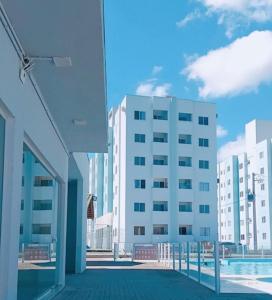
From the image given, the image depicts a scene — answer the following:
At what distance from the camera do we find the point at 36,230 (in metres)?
9.48

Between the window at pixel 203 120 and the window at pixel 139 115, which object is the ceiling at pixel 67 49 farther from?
the window at pixel 203 120

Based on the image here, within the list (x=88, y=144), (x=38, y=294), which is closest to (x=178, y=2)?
(x=88, y=144)

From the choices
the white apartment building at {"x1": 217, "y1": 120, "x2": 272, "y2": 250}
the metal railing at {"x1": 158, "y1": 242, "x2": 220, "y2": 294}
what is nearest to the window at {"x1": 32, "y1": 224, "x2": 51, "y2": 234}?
the metal railing at {"x1": 158, "y1": 242, "x2": 220, "y2": 294}

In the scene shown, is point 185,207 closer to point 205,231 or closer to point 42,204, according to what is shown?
point 205,231

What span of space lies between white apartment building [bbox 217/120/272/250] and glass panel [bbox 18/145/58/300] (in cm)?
6178

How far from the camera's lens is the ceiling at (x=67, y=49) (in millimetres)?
5973

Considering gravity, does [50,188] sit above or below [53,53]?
below

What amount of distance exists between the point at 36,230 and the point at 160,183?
154 feet

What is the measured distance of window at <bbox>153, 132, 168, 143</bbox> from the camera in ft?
187

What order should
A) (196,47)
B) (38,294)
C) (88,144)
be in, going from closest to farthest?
(38,294)
(88,144)
(196,47)

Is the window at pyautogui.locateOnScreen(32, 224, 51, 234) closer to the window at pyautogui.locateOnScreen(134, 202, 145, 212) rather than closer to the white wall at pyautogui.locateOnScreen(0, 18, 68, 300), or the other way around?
the white wall at pyautogui.locateOnScreen(0, 18, 68, 300)

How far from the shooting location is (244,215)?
264 ft

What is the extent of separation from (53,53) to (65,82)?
1416mm

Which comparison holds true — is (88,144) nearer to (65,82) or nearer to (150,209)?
(65,82)
